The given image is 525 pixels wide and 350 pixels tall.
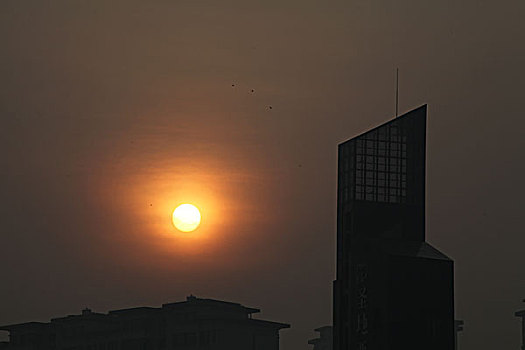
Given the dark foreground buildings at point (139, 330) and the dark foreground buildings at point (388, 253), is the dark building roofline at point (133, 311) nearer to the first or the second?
the dark foreground buildings at point (139, 330)

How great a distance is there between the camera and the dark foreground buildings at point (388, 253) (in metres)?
61.6

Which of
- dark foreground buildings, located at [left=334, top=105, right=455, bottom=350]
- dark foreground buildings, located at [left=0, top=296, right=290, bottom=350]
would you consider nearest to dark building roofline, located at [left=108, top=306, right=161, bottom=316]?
dark foreground buildings, located at [left=0, top=296, right=290, bottom=350]

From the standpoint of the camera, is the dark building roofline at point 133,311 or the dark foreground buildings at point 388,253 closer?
the dark foreground buildings at point 388,253

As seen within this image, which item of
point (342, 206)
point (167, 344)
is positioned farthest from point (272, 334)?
point (342, 206)

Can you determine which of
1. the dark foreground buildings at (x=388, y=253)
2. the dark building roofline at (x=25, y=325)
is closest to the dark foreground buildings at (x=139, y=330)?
the dark building roofline at (x=25, y=325)

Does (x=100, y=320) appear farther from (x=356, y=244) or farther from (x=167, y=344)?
(x=356, y=244)

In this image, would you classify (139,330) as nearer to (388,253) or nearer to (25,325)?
(25,325)

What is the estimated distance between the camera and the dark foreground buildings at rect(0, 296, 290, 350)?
126938 mm

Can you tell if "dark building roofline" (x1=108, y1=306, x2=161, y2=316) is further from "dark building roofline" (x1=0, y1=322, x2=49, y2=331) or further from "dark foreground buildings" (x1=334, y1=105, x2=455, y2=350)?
"dark foreground buildings" (x1=334, y1=105, x2=455, y2=350)

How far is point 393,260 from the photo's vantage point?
202 feet

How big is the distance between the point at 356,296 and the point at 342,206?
552 cm

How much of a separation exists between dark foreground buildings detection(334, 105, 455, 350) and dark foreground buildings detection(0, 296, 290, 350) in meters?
65.5

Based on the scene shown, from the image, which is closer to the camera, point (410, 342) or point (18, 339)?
point (410, 342)

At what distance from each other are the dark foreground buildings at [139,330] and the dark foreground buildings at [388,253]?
65.5 meters
